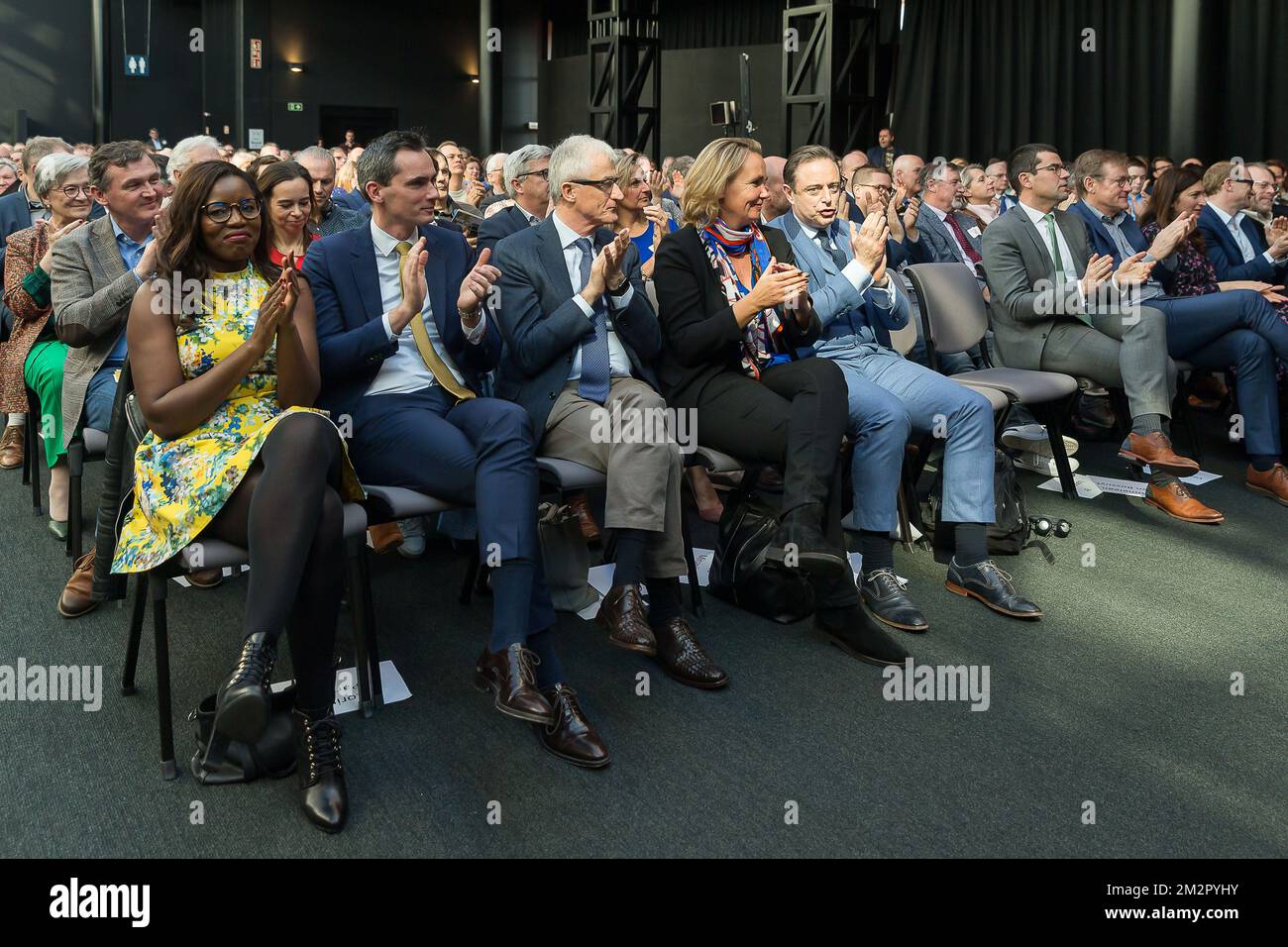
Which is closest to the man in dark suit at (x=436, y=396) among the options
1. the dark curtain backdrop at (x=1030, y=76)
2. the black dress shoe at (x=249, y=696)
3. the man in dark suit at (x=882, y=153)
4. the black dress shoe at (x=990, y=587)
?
the black dress shoe at (x=249, y=696)

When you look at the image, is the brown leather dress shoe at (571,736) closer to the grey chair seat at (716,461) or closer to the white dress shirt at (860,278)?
the grey chair seat at (716,461)

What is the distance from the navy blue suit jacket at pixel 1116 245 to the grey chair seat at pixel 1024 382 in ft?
2.67

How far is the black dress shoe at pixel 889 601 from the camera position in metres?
3.13

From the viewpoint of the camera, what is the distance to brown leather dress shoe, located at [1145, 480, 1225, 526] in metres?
4.14

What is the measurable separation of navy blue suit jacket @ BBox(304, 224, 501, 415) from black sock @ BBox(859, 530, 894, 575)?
3.86ft

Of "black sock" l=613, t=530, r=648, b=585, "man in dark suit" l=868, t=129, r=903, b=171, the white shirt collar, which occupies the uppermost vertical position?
"man in dark suit" l=868, t=129, r=903, b=171

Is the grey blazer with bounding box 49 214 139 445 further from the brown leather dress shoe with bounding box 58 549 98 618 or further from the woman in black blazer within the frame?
the woman in black blazer

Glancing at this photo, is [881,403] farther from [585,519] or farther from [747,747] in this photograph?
[747,747]

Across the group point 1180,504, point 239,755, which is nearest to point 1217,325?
point 1180,504

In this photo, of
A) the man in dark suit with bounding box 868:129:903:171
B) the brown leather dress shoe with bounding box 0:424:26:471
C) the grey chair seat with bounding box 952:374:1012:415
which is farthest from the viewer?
the man in dark suit with bounding box 868:129:903:171

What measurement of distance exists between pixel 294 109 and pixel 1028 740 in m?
15.0

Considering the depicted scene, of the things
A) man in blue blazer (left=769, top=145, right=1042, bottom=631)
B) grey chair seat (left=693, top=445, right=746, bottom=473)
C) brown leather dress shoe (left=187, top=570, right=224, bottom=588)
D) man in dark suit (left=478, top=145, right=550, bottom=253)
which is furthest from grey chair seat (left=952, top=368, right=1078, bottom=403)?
brown leather dress shoe (left=187, top=570, right=224, bottom=588)

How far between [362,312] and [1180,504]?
10.0ft

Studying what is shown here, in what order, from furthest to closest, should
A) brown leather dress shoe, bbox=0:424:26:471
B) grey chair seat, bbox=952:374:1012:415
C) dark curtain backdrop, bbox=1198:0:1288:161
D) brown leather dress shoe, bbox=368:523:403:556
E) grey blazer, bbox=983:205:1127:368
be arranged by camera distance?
dark curtain backdrop, bbox=1198:0:1288:161 → brown leather dress shoe, bbox=0:424:26:471 → grey blazer, bbox=983:205:1127:368 → grey chair seat, bbox=952:374:1012:415 → brown leather dress shoe, bbox=368:523:403:556
